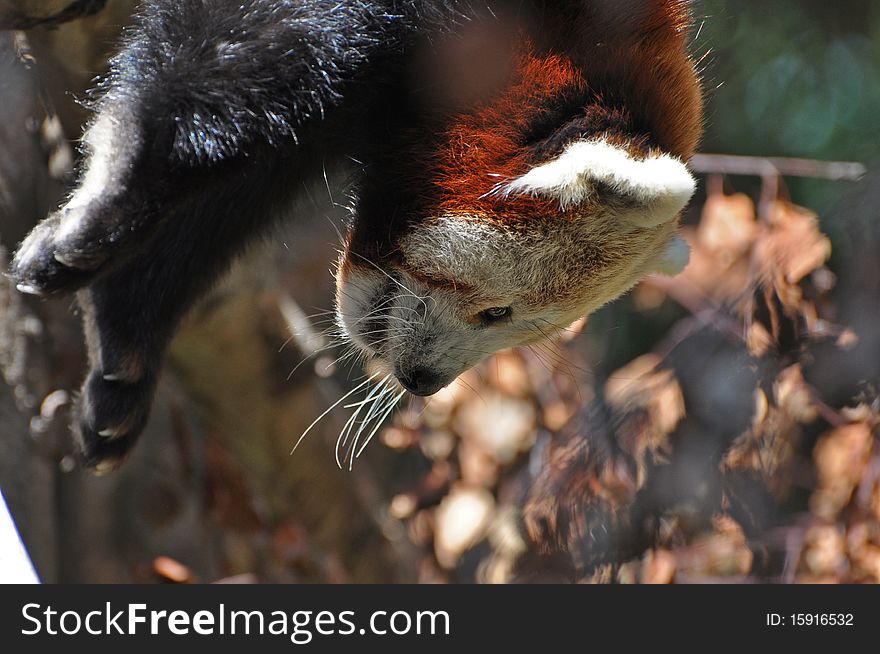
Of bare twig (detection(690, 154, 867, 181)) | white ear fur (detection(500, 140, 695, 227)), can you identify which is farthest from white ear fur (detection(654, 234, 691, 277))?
bare twig (detection(690, 154, 867, 181))

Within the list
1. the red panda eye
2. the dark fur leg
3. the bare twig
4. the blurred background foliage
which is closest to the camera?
the red panda eye

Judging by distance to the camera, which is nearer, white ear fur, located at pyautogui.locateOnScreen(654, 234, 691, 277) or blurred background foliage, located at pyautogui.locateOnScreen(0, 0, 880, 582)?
white ear fur, located at pyautogui.locateOnScreen(654, 234, 691, 277)

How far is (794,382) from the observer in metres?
2.89

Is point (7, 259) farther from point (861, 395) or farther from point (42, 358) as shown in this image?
point (861, 395)

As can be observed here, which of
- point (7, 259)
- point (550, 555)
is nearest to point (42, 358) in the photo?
point (7, 259)

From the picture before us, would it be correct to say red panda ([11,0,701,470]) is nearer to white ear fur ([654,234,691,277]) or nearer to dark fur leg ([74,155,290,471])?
white ear fur ([654,234,691,277])

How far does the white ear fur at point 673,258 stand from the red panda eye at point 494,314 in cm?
42

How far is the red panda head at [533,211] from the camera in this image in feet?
5.79

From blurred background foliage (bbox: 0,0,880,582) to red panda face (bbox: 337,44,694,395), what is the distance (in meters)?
0.47

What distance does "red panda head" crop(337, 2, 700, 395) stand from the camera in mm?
1766

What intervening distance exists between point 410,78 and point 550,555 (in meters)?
1.91

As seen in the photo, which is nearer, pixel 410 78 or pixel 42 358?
pixel 410 78

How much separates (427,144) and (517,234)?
28 centimetres

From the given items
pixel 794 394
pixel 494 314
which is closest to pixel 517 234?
pixel 494 314
